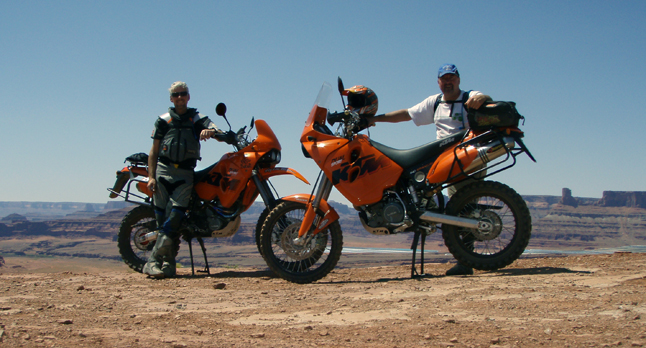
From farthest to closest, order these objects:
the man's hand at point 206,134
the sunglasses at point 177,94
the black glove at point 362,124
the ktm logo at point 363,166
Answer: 1. the sunglasses at point 177,94
2. the man's hand at point 206,134
3. the black glove at point 362,124
4. the ktm logo at point 363,166

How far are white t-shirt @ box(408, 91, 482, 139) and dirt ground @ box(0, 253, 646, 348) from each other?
5.52ft

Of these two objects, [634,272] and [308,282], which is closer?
[634,272]

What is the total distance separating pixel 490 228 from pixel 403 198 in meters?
0.94

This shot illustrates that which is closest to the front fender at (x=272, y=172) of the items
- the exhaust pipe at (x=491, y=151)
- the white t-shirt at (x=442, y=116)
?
the white t-shirt at (x=442, y=116)

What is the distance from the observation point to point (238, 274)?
726 cm

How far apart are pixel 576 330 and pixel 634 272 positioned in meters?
2.61

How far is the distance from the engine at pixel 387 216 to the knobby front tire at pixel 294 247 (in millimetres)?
383

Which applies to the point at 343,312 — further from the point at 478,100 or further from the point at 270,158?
the point at 270,158

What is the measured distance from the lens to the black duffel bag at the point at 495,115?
5.05 meters

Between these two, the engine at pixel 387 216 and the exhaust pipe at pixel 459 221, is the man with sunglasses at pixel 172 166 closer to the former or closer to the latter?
the engine at pixel 387 216

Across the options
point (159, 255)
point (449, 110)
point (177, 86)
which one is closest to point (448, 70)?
point (449, 110)

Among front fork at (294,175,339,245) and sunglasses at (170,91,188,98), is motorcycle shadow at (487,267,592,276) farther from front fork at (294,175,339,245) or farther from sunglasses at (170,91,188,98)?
sunglasses at (170,91,188,98)

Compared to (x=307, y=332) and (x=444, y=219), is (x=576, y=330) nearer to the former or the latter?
(x=307, y=332)

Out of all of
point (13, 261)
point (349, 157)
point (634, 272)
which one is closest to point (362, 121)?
point (349, 157)
